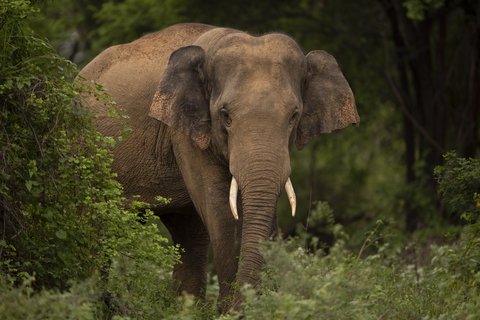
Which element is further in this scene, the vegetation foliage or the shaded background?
the shaded background

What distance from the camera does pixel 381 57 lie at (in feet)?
69.5

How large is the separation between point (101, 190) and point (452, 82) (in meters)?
11.3

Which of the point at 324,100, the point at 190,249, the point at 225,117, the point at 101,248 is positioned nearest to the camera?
the point at 101,248

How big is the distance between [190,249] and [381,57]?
28.2ft

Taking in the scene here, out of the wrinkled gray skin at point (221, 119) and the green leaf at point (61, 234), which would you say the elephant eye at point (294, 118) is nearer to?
the wrinkled gray skin at point (221, 119)

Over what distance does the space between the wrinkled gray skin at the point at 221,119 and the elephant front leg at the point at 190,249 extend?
23 centimetres

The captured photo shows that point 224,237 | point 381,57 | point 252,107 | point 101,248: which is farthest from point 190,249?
point 381,57

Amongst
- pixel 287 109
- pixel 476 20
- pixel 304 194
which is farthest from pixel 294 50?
pixel 304 194

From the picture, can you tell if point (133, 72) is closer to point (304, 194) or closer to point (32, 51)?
point (32, 51)

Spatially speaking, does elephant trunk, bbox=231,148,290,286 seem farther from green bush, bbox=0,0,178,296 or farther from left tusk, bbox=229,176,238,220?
green bush, bbox=0,0,178,296

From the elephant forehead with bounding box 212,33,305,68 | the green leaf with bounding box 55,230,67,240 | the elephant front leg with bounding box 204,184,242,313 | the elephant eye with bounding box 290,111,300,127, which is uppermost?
the elephant forehead with bounding box 212,33,305,68

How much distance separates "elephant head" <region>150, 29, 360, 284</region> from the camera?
1046 cm

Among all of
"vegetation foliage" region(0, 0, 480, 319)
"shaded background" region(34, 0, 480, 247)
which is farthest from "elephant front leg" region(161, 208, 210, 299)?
"shaded background" region(34, 0, 480, 247)

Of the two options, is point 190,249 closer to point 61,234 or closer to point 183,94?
point 183,94
